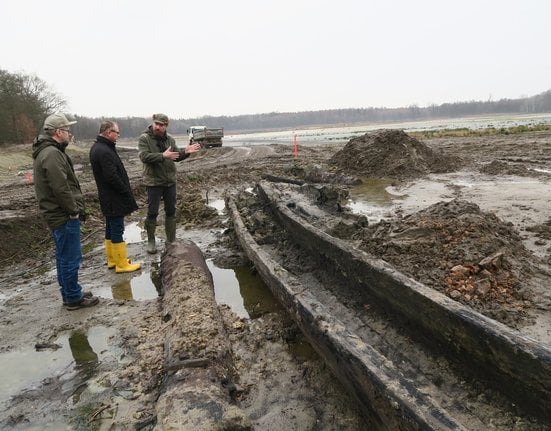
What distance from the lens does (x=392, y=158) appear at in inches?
555

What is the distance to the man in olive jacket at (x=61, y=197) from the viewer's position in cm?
417

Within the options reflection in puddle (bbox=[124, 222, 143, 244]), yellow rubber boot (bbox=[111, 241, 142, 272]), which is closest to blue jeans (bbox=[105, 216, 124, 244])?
yellow rubber boot (bbox=[111, 241, 142, 272])

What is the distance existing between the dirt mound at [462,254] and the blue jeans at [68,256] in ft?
11.7

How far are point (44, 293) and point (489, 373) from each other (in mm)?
5120

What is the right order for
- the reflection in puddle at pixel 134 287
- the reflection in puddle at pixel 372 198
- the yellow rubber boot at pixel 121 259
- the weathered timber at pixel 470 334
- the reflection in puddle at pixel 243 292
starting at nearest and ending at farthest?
the weathered timber at pixel 470 334 → the reflection in puddle at pixel 243 292 → the reflection in puddle at pixel 134 287 → the yellow rubber boot at pixel 121 259 → the reflection in puddle at pixel 372 198

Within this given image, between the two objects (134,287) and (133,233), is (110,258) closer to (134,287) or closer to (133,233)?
(134,287)

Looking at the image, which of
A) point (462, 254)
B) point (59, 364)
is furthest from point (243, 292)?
point (462, 254)

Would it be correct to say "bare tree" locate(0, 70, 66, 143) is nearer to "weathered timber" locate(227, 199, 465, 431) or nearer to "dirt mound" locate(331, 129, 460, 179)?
"dirt mound" locate(331, 129, 460, 179)

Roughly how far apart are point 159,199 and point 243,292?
2.34m

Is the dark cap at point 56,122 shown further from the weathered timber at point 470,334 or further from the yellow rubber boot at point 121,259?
the weathered timber at point 470,334

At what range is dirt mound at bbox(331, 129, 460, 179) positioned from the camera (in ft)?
44.6

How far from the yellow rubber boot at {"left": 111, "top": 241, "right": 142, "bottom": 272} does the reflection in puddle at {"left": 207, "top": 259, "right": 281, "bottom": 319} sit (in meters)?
1.17

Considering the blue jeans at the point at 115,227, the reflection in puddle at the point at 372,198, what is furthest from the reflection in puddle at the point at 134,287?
the reflection in puddle at the point at 372,198

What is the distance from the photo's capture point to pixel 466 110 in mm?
143750
